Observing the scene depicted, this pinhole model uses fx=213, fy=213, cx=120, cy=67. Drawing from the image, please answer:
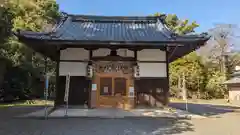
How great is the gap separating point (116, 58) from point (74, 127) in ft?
17.1

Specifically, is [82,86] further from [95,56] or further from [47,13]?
[47,13]

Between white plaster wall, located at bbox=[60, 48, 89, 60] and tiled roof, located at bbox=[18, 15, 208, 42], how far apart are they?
0.76 meters

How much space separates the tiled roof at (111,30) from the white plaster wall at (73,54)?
2.51 feet

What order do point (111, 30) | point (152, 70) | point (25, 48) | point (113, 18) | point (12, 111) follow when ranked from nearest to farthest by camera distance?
point (12, 111), point (152, 70), point (111, 30), point (113, 18), point (25, 48)

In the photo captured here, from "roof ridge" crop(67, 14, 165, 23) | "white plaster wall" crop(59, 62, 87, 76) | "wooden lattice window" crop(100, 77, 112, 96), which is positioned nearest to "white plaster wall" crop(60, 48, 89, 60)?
"white plaster wall" crop(59, 62, 87, 76)

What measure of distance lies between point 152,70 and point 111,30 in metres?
3.56

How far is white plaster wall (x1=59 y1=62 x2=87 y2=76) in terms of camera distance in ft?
36.3

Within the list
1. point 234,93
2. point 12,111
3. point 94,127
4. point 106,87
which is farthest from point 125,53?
point 234,93

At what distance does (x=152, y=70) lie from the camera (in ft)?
36.9

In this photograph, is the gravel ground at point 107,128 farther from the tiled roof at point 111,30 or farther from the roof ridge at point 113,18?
the roof ridge at point 113,18

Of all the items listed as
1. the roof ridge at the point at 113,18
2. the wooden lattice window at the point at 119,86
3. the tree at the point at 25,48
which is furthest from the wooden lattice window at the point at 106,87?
the tree at the point at 25,48

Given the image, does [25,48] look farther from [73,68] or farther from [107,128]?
[107,128]

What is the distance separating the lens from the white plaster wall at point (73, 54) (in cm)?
1117

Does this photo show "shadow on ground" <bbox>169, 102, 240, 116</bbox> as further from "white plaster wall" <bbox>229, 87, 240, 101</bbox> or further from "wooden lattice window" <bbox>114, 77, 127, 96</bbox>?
"white plaster wall" <bbox>229, 87, 240, 101</bbox>
